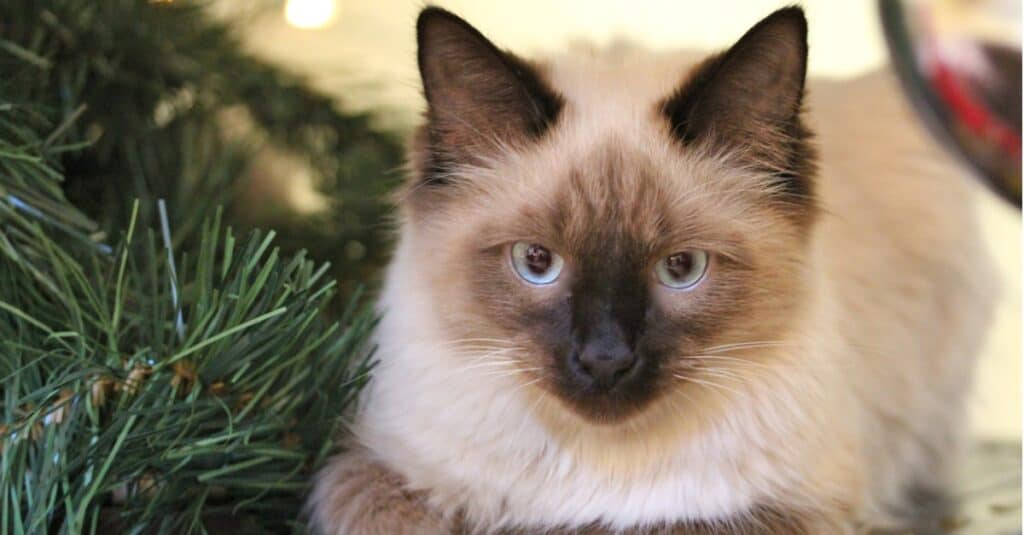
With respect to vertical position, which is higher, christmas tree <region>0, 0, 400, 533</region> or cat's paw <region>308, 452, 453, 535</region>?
christmas tree <region>0, 0, 400, 533</region>

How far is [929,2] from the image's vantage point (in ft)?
1.78

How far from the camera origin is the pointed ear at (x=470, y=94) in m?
0.93

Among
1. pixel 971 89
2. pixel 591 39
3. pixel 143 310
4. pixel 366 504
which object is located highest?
pixel 591 39

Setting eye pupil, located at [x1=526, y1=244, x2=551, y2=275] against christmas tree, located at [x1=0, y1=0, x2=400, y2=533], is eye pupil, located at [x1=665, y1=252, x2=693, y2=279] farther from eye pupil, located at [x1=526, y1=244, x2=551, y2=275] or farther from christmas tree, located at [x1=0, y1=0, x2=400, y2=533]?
christmas tree, located at [x1=0, y1=0, x2=400, y2=533]

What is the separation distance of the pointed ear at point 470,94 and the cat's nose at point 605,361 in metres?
0.25

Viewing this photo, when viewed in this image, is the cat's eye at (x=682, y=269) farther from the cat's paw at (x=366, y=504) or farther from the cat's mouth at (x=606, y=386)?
the cat's paw at (x=366, y=504)

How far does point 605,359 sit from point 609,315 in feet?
0.13

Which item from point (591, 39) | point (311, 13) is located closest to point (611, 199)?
point (591, 39)

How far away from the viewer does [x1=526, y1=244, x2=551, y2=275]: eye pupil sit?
0.96 metres

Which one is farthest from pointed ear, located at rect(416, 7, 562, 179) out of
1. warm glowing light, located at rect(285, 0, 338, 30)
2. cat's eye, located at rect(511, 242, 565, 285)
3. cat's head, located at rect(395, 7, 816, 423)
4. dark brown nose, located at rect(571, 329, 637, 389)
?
warm glowing light, located at rect(285, 0, 338, 30)

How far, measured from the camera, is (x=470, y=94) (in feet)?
3.21

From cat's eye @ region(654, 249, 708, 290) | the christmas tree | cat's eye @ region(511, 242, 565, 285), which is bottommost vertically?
the christmas tree

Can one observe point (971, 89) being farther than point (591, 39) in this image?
No

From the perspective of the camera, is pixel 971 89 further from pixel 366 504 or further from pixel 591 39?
pixel 591 39
